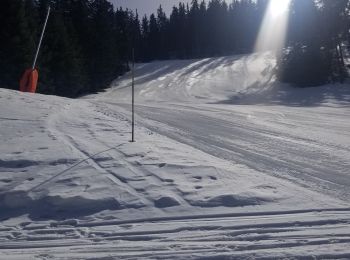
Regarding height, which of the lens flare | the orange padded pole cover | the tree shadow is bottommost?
the tree shadow

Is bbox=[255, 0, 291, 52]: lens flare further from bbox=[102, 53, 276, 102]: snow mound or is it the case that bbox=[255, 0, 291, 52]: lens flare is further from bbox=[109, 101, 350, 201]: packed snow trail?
bbox=[109, 101, 350, 201]: packed snow trail

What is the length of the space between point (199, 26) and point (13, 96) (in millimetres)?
79662

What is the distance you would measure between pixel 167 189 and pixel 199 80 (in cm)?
4552

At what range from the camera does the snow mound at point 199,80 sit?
42.2 metres

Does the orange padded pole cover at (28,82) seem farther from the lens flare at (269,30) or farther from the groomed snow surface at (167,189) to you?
the lens flare at (269,30)

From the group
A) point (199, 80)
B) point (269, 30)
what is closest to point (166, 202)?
point (199, 80)

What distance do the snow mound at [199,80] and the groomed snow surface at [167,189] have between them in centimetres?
2182

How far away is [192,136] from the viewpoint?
13641 mm

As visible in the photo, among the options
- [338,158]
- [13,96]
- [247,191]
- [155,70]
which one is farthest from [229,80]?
[247,191]

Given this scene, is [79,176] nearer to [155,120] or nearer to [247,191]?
[247,191]

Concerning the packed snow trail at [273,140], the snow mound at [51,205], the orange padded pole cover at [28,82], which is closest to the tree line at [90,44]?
the orange padded pole cover at [28,82]

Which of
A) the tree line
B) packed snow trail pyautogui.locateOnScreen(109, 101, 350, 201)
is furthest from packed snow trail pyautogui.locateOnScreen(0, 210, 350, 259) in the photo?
the tree line

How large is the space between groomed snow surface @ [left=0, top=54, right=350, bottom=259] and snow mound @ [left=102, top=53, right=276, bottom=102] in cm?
2182

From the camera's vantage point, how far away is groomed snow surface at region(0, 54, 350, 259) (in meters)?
5.56
